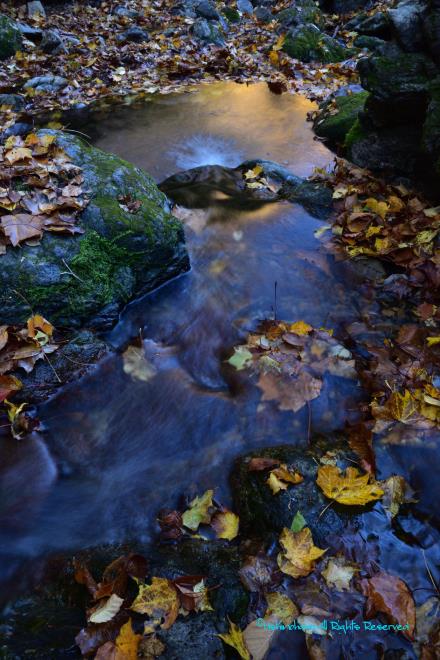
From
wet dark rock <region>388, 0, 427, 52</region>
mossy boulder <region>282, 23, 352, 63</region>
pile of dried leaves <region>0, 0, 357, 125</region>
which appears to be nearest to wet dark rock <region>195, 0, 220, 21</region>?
pile of dried leaves <region>0, 0, 357, 125</region>

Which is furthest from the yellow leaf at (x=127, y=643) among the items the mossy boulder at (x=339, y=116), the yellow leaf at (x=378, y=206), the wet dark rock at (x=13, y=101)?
the wet dark rock at (x=13, y=101)

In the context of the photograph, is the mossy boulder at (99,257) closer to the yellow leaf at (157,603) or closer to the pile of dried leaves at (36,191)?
the pile of dried leaves at (36,191)

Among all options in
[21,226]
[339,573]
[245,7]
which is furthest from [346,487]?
[245,7]

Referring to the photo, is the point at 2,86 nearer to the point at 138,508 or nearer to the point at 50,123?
the point at 50,123

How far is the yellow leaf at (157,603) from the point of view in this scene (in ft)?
6.56

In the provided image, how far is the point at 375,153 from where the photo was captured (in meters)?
5.44

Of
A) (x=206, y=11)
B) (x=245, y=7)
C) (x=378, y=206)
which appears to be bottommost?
(x=378, y=206)

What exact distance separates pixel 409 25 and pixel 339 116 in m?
2.21

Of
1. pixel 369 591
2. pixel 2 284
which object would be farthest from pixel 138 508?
pixel 2 284

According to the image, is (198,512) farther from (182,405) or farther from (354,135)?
(354,135)

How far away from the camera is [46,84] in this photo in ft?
26.5

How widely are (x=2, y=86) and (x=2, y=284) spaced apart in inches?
264

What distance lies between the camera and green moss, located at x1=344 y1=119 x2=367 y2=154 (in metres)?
5.79

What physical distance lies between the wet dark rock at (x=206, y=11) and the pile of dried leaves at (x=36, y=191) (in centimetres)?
1019
